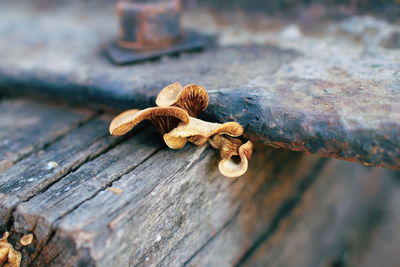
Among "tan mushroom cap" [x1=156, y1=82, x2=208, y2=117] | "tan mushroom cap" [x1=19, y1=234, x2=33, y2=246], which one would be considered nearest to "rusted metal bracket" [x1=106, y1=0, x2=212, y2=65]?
"tan mushroom cap" [x1=156, y1=82, x2=208, y2=117]

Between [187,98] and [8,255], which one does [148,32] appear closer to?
[187,98]

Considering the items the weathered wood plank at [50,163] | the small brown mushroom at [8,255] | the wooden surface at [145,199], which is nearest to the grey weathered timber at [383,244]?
the wooden surface at [145,199]

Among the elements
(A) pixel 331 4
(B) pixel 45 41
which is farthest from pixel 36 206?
(A) pixel 331 4

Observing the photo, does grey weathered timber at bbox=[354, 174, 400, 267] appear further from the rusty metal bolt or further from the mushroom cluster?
the rusty metal bolt

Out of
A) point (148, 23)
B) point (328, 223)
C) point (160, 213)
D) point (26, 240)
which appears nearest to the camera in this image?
point (26, 240)

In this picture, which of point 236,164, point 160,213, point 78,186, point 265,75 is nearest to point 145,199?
point 160,213
